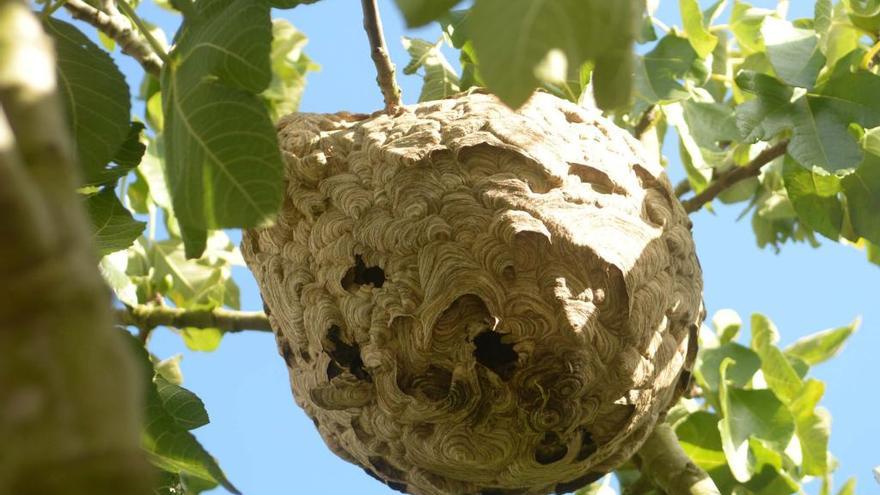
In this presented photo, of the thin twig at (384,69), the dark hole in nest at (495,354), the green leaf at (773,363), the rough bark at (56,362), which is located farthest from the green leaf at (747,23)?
the rough bark at (56,362)

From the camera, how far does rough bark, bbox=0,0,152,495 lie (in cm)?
33

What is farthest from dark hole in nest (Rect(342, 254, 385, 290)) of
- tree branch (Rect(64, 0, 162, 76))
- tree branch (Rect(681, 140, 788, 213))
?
tree branch (Rect(681, 140, 788, 213))

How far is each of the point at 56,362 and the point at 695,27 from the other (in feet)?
6.51

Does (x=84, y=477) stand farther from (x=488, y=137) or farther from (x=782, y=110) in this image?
(x=782, y=110)

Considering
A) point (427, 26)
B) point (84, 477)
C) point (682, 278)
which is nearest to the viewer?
point (84, 477)

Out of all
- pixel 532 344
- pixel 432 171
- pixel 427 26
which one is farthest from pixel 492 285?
pixel 427 26

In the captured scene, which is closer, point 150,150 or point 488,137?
point 488,137

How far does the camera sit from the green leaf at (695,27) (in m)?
2.15

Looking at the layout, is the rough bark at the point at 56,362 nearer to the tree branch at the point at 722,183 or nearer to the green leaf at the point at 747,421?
the green leaf at the point at 747,421

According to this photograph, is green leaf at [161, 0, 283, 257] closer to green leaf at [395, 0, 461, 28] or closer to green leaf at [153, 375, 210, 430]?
green leaf at [153, 375, 210, 430]

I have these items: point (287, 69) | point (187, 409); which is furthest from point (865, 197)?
point (287, 69)

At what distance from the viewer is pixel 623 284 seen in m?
1.44

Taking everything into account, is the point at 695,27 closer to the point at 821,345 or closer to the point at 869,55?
the point at 869,55

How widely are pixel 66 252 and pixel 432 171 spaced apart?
118 cm
